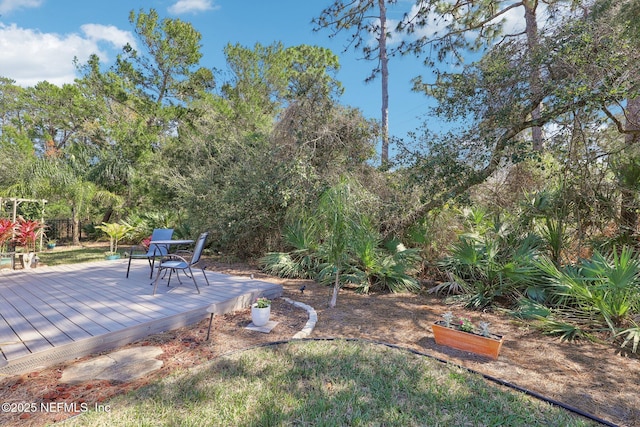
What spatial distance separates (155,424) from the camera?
1.92 meters

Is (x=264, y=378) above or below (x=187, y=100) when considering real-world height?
below

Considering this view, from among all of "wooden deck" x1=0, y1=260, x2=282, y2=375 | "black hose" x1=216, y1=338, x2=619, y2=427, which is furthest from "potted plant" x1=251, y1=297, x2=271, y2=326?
"wooden deck" x1=0, y1=260, x2=282, y2=375

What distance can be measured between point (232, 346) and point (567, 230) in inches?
224

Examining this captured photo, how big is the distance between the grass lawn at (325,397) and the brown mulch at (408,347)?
276mm

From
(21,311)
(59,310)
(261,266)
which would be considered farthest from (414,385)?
(261,266)

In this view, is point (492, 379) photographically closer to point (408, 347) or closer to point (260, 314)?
point (408, 347)

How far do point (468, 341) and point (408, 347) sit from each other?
59cm

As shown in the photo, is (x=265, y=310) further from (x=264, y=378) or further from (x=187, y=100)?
(x=187, y=100)

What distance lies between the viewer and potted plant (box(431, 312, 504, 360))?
3.01 meters

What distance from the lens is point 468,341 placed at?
3.13m

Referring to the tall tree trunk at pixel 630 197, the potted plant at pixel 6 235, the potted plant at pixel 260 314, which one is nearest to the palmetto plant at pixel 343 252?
the potted plant at pixel 260 314

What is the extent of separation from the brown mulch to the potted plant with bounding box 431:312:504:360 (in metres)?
0.08

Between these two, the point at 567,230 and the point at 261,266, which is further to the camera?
the point at 261,266

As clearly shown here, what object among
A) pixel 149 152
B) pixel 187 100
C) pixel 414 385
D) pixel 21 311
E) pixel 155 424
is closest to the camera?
pixel 155 424
